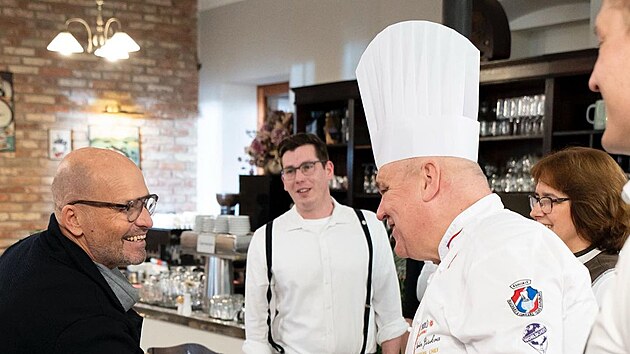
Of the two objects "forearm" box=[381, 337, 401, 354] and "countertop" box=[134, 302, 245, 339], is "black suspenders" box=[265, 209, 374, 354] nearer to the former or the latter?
"forearm" box=[381, 337, 401, 354]

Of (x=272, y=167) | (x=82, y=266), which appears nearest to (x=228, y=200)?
(x=272, y=167)

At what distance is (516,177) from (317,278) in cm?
289

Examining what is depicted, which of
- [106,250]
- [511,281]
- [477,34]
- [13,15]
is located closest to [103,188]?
[106,250]

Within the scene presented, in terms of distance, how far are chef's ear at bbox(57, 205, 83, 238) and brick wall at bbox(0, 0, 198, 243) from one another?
6.48m

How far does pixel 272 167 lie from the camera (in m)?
7.41

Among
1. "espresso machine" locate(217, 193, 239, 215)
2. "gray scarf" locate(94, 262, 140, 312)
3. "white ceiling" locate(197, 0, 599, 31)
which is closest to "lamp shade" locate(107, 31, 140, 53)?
"espresso machine" locate(217, 193, 239, 215)

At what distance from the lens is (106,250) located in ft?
6.64

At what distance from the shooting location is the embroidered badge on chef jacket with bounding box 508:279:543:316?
1.28 meters

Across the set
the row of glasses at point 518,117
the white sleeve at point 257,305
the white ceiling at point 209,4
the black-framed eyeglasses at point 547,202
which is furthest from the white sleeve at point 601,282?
the white ceiling at point 209,4

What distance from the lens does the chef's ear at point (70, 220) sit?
6.52 ft

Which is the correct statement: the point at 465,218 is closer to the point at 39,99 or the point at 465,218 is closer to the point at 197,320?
the point at 197,320

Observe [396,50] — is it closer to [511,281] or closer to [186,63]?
[511,281]

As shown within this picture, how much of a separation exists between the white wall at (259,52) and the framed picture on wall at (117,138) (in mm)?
822

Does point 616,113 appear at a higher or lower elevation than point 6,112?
lower
